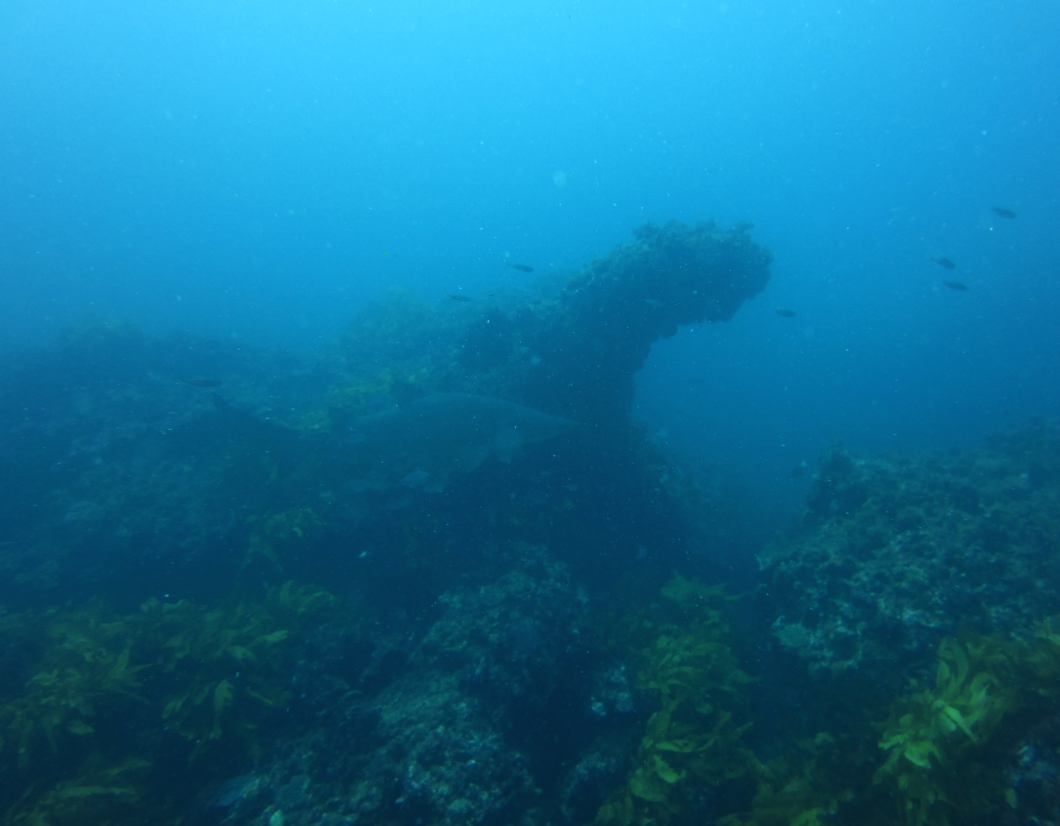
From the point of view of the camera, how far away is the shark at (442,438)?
812 cm

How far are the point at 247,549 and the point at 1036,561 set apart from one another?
11980 mm

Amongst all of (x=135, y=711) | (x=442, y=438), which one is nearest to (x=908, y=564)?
(x=442, y=438)

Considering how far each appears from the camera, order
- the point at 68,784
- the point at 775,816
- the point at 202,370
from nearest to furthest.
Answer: the point at 775,816 < the point at 68,784 < the point at 202,370

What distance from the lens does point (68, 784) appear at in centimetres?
457

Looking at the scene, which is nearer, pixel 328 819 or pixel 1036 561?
pixel 328 819

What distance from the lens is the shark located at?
8.12 meters

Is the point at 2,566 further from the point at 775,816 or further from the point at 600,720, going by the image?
the point at 775,816

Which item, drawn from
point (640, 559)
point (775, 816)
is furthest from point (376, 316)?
point (775, 816)

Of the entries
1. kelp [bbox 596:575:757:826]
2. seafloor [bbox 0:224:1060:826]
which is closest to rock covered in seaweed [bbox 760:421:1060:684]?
seafloor [bbox 0:224:1060:826]

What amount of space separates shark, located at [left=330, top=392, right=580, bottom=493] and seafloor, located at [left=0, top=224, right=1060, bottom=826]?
0.07 meters

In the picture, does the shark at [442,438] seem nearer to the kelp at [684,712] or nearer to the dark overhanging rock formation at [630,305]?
the dark overhanging rock formation at [630,305]

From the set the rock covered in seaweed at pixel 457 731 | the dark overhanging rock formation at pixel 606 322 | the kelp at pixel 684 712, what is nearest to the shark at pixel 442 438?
the dark overhanging rock formation at pixel 606 322

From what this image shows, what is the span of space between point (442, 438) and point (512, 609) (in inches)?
→ 135

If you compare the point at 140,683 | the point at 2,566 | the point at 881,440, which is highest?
the point at 140,683
